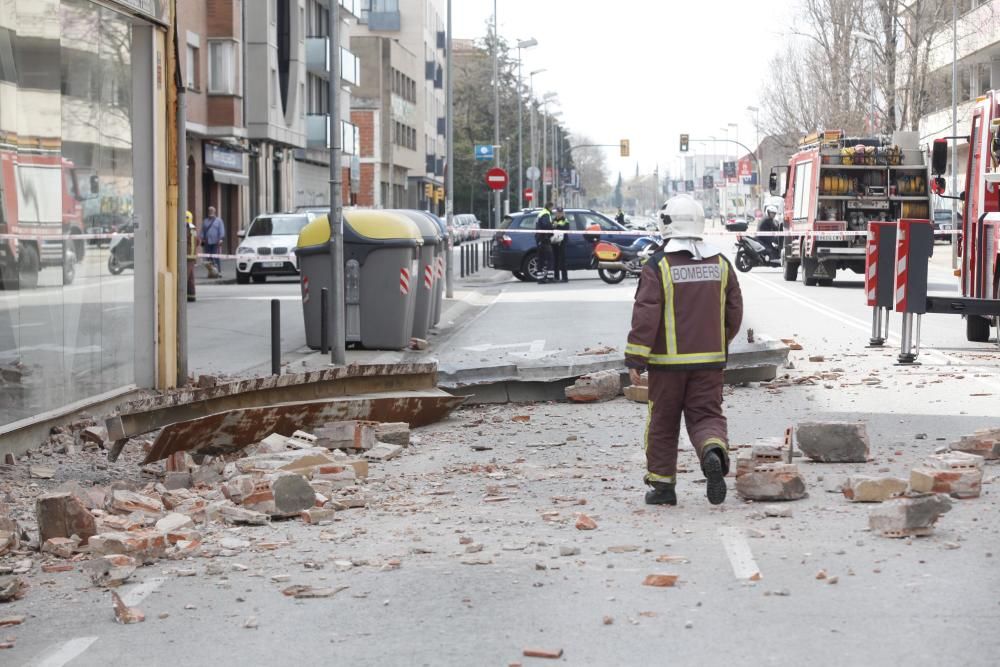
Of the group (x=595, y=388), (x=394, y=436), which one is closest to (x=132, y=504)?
(x=394, y=436)

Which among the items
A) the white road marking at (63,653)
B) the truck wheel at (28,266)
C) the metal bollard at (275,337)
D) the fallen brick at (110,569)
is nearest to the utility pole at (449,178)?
the metal bollard at (275,337)

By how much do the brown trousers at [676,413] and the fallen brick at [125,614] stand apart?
3.15m

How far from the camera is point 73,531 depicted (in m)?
7.57

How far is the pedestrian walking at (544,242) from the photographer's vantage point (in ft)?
119

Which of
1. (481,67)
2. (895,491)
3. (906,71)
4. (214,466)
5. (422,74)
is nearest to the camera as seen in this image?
(895,491)

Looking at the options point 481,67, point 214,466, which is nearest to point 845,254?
point 214,466

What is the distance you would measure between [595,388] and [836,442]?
3957mm

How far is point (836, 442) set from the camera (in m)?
9.59

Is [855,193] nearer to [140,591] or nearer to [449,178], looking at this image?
[449,178]

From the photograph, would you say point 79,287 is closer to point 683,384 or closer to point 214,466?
point 214,466

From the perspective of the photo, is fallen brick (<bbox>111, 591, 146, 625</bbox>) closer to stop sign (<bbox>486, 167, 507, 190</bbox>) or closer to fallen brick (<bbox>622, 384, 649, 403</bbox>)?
fallen brick (<bbox>622, 384, 649, 403</bbox>)

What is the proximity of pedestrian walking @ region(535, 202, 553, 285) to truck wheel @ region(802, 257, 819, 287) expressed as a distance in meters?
6.13

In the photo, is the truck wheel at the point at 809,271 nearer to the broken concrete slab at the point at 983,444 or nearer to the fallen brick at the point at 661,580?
the broken concrete slab at the point at 983,444

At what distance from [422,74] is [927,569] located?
99532 millimetres
